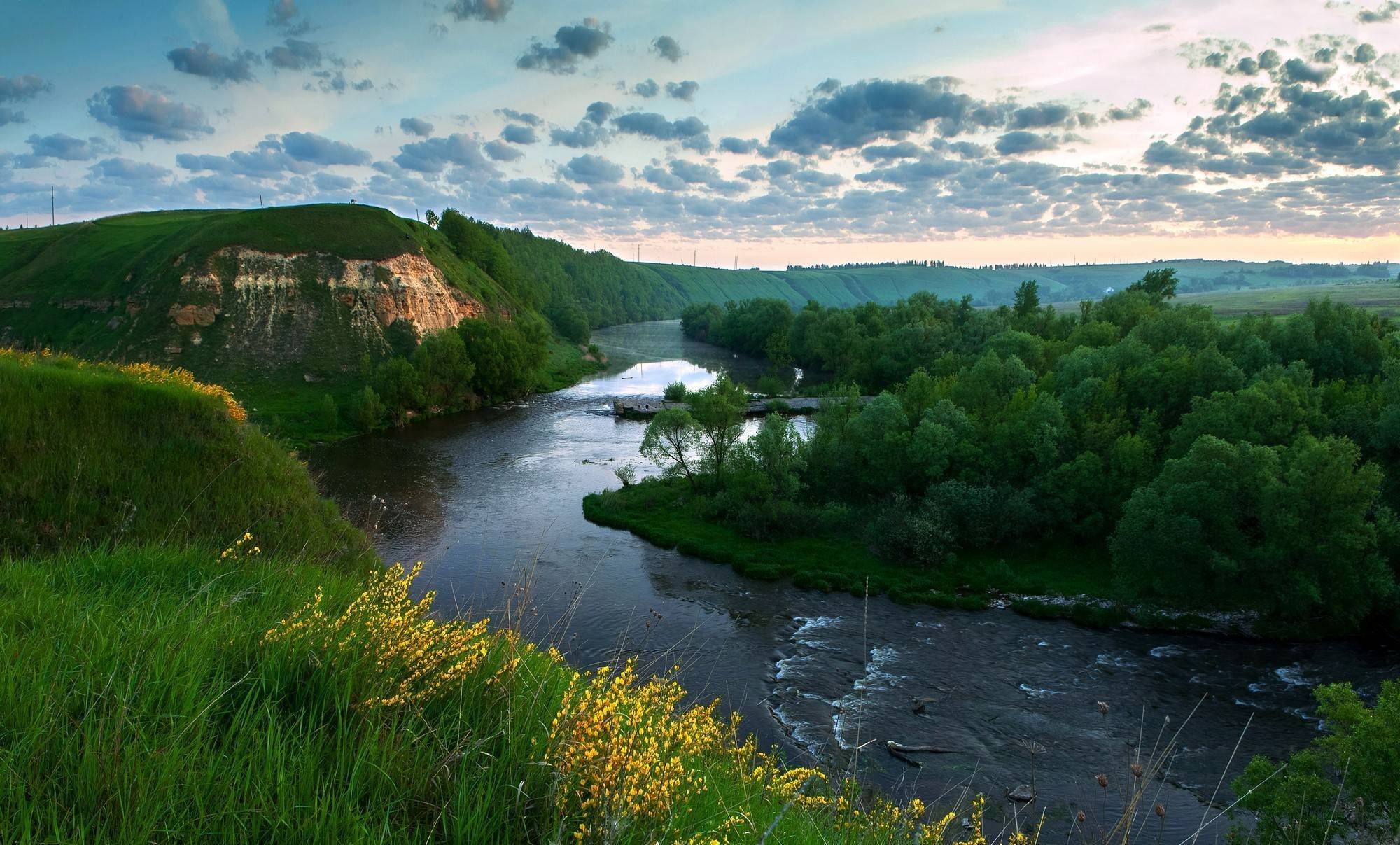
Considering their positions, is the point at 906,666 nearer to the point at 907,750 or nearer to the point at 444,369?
the point at 907,750

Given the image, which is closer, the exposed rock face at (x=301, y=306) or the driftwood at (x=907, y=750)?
the driftwood at (x=907, y=750)

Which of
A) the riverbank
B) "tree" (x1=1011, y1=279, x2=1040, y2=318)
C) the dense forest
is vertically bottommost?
the riverbank

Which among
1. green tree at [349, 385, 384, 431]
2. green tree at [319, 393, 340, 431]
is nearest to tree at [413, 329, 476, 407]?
green tree at [349, 385, 384, 431]

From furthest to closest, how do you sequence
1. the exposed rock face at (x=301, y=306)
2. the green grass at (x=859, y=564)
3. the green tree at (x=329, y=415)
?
the exposed rock face at (x=301, y=306), the green tree at (x=329, y=415), the green grass at (x=859, y=564)

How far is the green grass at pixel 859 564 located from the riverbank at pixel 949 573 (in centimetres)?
4

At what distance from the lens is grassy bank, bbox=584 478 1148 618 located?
30.3 metres

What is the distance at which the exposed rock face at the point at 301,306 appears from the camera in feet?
217

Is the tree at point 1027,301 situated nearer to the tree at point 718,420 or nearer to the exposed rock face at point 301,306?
the tree at point 718,420

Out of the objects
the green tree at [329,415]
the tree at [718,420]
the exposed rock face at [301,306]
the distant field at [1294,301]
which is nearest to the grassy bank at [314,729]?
the tree at [718,420]

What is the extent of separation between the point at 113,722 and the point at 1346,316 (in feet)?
170

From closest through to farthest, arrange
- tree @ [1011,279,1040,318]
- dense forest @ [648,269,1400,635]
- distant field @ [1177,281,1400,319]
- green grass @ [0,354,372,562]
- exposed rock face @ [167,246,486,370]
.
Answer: green grass @ [0,354,372,562] < dense forest @ [648,269,1400,635] < exposed rock face @ [167,246,486,370] < tree @ [1011,279,1040,318] < distant field @ [1177,281,1400,319]

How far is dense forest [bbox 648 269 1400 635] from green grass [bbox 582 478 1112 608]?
87 cm

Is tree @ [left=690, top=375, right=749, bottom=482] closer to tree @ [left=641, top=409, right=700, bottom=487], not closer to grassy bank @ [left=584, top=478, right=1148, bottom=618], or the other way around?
tree @ [left=641, top=409, right=700, bottom=487]

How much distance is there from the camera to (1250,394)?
3158 centimetres
